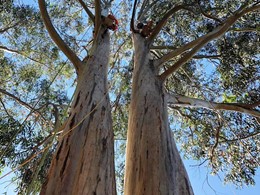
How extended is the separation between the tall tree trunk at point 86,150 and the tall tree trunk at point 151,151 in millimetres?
246

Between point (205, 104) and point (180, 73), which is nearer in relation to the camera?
point (205, 104)

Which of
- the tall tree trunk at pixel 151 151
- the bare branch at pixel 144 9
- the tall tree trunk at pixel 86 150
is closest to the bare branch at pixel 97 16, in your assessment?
the tall tree trunk at pixel 151 151

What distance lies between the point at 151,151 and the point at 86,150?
0.46m

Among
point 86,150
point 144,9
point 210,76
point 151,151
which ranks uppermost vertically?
point 144,9

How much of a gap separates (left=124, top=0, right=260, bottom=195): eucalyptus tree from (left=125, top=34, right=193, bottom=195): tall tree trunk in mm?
15

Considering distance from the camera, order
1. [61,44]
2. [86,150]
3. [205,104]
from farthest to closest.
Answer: [205,104] < [61,44] < [86,150]

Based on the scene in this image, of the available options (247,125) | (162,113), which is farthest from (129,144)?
(247,125)

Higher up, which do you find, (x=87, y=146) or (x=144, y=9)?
(x=144, y=9)

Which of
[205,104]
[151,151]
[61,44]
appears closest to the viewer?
[151,151]

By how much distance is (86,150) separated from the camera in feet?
4.94

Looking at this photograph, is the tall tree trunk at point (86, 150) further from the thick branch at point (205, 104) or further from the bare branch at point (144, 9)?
the bare branch at point (144, 9)

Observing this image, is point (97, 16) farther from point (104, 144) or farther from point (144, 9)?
point (144, 9)

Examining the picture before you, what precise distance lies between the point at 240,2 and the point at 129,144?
3924 mm

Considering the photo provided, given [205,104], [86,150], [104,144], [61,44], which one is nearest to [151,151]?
[104,144]
